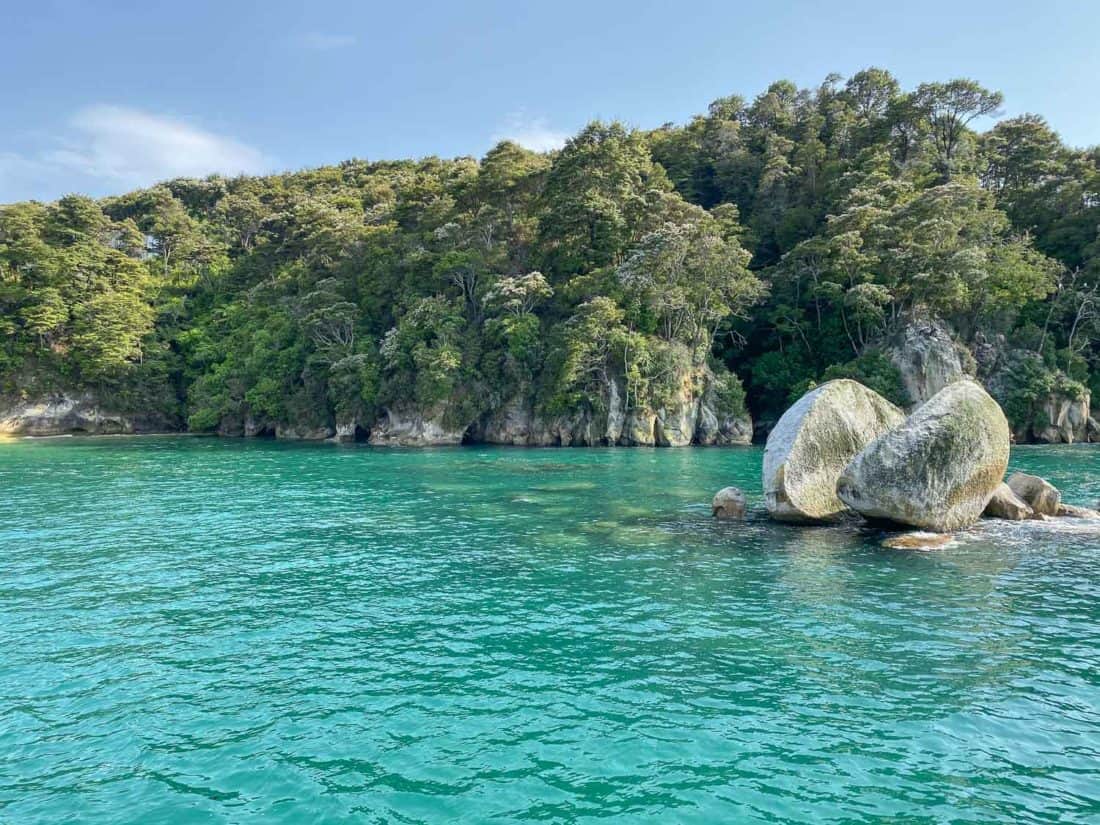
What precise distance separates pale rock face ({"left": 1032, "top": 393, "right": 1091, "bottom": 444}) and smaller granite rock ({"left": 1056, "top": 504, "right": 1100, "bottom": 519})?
32.0 meters


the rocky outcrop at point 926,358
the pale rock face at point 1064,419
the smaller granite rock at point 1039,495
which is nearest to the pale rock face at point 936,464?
the smaller granite rock at point 1039,495

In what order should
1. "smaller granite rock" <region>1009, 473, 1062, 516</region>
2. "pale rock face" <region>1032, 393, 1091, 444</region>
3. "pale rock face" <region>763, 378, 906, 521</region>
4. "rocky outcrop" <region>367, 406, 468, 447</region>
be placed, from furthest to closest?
"rocky outcrop" <region>367, 406, 468, 447</region> < "pale rock face" <region>1032, 393, 1091, 444</region> < "smaller granite rock" <region>1009, 473, 1062, 516</region> < "pale rock face" <region>763, 378, 906, 521</region>

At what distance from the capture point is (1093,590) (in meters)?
13.0

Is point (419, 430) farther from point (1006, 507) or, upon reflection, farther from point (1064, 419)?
point (1064, 419)

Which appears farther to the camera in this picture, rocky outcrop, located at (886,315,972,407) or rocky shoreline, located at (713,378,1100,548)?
rocky outcrop, located at (886,315,972,407)

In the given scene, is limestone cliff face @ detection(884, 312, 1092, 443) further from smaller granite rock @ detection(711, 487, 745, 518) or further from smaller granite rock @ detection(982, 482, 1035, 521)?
smaller granite rock @ detection(711, 487, 745, 518)

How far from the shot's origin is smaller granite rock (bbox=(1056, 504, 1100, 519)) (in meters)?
20.1

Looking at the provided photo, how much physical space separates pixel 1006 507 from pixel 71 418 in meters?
76.3

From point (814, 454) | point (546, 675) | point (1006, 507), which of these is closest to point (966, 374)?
point (1006, 507)

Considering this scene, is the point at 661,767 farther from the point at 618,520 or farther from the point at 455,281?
the point at 455,281

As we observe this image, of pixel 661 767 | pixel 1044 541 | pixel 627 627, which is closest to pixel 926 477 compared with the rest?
pixel 1044 541

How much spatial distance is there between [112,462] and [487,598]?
34.9 metres

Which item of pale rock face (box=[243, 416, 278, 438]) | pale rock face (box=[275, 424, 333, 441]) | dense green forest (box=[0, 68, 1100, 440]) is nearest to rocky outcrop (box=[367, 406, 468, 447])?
dense green forest (box=[0, 68, 1100, 440])

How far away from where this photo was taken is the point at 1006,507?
66.3 feet
